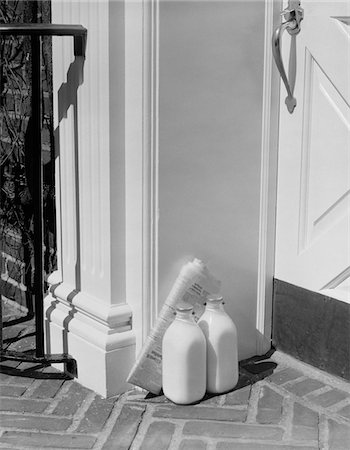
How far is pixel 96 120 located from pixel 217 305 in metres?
0.78

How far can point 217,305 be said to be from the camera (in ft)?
9.09

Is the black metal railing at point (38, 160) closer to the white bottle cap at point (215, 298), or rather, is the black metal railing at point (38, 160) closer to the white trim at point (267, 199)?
the white bottle cap at point (215, 298)

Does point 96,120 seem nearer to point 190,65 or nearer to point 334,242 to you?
point 190,65

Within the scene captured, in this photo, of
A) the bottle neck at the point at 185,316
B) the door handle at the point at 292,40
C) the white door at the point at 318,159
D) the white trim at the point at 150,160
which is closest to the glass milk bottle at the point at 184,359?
the bottle neck at the point at 185,316

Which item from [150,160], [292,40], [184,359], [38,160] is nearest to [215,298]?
[184,359]

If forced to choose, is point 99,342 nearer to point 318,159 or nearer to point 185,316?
point 185,316

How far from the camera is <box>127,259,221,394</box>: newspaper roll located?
9.09 feet

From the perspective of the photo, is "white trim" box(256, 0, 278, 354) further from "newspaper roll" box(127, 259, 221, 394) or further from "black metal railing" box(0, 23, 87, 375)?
"black metal railing" box(0, 23, 87, 375)

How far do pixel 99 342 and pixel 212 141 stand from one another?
0.83m

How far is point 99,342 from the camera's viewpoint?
281cm

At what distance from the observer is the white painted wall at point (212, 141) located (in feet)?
9.00

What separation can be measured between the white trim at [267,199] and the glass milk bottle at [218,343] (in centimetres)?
34

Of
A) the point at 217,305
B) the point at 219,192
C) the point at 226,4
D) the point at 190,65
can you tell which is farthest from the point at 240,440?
the point at 226,4

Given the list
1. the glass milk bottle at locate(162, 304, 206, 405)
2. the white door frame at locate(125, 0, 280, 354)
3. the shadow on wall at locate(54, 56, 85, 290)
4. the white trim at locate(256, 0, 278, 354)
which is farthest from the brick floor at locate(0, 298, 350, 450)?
the shadow on wall at locate(54, 56, 85, 290)
